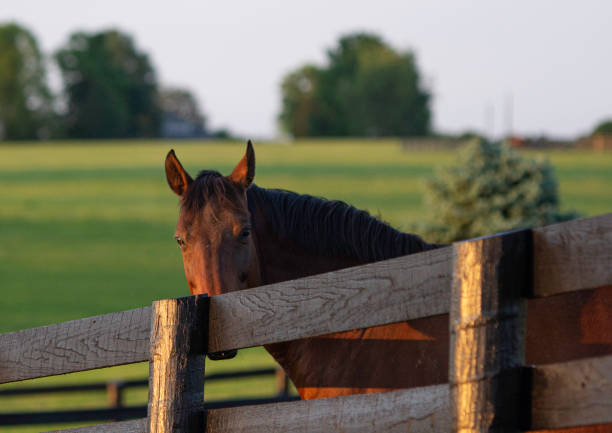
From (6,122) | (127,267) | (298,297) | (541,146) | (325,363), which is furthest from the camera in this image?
(6,122)

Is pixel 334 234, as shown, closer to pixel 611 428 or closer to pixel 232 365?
pixel 611 428

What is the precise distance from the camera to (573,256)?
5.50 feet

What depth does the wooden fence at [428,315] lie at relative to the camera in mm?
1688

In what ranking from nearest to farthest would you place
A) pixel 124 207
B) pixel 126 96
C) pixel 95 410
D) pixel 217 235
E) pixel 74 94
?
pixel 217 235 < pixel 95 410 < pixel 124 207 < pixel 74 94 < pixel 126 96

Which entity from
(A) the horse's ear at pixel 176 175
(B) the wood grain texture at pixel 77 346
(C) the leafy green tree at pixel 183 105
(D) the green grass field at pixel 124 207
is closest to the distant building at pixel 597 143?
(D) the green grass field at pixel 124 207

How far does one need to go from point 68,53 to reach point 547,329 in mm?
89364

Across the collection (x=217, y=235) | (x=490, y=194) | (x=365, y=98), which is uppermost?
(x=365, y=98)

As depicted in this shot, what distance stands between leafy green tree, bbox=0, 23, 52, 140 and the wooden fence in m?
82.1

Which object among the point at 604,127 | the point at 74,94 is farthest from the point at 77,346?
the point at 74,94

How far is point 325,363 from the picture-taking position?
3.10 metres

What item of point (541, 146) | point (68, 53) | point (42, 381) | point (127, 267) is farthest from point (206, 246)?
point (68, 53)

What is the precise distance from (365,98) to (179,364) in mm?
79632

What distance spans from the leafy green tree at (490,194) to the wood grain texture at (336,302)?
10.4 metres

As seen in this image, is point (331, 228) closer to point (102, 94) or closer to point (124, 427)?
point (124, 427)
